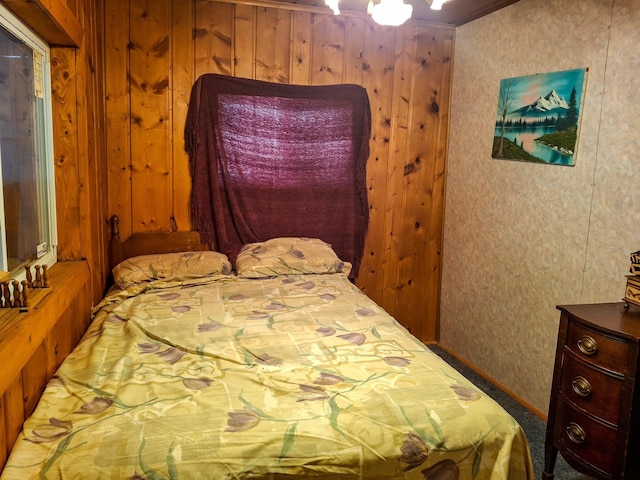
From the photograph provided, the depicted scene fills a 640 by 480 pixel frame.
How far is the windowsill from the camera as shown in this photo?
52.2 inches

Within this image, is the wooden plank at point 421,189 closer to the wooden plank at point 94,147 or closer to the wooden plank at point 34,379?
the wooden plank at point 94,147

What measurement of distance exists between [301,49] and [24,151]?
1.81m

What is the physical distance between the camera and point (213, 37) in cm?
311

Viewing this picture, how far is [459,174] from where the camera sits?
Answer: 3.47m

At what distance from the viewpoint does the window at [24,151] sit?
1.81 meters

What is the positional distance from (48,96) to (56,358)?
1.14m

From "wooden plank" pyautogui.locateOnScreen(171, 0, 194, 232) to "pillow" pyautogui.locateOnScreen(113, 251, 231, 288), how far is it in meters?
0.32

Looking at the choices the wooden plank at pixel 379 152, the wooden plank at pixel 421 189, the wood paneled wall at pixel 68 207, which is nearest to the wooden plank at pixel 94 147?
the wood paneled wall at pixel 68 207

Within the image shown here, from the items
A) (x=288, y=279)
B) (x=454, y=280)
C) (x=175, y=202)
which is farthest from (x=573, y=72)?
(x=175, y=202)

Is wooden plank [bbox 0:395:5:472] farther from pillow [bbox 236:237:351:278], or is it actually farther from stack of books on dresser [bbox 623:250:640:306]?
stack of books on dresser [bbox 623:250:640:306]

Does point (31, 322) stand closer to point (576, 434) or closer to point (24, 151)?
point (24, 151)

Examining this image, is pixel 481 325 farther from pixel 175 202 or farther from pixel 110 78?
pixel 110 78

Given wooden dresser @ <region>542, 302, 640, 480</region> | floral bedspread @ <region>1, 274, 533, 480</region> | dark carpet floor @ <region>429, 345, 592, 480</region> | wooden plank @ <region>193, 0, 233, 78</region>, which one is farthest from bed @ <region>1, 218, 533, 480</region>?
wooden plank @ <region>193, 0, 233, 78</region>

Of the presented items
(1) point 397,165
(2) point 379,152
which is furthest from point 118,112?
(1) point 397,165
